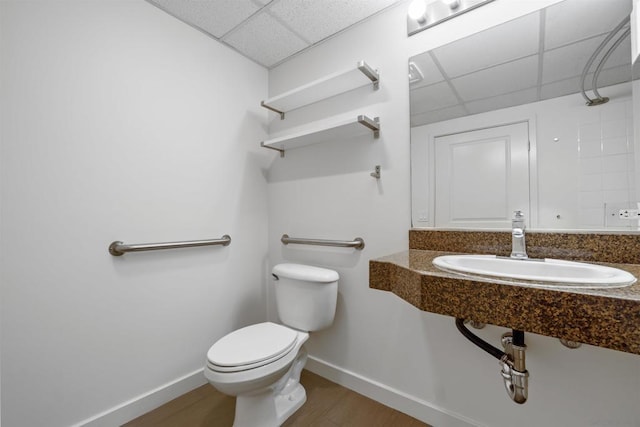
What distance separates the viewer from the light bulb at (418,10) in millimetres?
1340

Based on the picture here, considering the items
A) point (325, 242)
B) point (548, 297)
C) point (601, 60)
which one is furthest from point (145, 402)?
point (601, 60)

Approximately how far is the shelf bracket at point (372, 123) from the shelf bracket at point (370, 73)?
0.20 metres

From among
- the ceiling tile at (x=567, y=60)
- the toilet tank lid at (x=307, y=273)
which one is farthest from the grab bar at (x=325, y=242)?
the ceiling tile at (x=567, y=60)

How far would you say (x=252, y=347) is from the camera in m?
1.21

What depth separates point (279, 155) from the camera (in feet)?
6.54

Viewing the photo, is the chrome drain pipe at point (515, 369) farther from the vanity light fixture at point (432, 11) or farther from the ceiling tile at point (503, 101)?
the vanity light fixture at point (432, 11)

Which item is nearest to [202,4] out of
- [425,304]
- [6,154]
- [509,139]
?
[6,154]

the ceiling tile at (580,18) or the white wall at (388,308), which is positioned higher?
the ceiling tile at (580,18)

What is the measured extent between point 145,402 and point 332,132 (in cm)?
173

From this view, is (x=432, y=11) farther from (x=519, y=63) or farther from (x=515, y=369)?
(x=515, y=369)

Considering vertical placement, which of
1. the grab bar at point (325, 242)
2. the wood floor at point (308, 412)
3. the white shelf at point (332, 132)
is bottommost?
the wood floor at point (308, 412)

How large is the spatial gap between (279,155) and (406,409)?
172 centimetres

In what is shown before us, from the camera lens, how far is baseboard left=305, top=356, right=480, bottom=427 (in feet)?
4.16

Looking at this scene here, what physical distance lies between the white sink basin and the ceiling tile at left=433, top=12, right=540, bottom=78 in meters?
0.87
